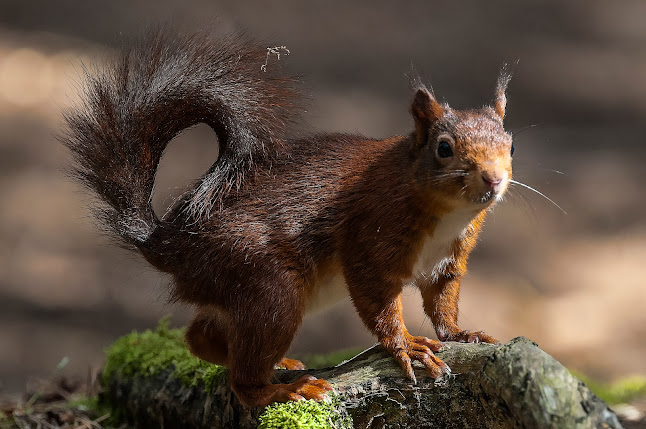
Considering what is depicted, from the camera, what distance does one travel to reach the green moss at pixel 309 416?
2479 millimetres

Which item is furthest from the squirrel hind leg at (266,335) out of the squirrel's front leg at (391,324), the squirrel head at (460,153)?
the squirrel head at (460,153)

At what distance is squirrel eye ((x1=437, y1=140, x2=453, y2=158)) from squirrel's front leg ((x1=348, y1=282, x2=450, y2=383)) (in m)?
0.48

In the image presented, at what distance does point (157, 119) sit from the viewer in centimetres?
280

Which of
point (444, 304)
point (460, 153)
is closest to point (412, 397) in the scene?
point (444, 304)

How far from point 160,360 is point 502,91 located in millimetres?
1883

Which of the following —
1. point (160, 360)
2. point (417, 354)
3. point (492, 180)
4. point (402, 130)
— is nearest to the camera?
point (492, 180)

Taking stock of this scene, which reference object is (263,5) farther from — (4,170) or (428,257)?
(428,257)

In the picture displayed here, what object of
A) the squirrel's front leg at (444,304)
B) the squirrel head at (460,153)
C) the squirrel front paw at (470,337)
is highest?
the squirrel head at (460,153)

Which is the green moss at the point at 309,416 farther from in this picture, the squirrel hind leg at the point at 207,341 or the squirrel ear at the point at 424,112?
the squirrel ear at the point at 424,112

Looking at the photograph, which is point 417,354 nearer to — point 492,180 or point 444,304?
point 444,304

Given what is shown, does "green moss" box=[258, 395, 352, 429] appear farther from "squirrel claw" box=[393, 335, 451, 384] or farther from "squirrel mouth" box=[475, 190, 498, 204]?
"squirrel mouth" box=[475, 190, 498, 204]

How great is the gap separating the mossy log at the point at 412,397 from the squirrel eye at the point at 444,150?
24.7 inches

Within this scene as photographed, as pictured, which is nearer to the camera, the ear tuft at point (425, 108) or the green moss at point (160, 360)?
the ear tuft at point (425, 108)

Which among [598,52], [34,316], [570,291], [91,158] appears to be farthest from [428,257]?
[598,52]
